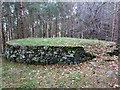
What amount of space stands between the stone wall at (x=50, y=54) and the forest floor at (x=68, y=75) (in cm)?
37

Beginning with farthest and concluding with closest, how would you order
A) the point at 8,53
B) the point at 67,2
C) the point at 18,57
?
the point at 67,2
the point at 8,53
the point at 18,57

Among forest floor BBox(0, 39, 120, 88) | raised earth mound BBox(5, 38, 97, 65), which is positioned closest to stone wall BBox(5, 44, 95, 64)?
raised earth mound BBox(5, 38, 97, 65)

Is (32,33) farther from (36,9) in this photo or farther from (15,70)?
(15,70)

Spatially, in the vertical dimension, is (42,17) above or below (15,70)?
above

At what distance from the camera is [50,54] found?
923 cm

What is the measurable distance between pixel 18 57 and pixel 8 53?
1047 mm

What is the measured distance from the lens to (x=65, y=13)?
2064cm

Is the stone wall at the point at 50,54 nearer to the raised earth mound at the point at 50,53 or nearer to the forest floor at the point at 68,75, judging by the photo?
the raised earth mound at the point at 50,53

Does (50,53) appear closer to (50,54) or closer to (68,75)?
(50,54)

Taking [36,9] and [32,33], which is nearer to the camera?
[36,9]

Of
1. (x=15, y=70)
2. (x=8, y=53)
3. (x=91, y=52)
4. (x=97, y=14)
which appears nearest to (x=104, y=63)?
(x=91, y=52)

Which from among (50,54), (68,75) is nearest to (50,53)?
(50,54)

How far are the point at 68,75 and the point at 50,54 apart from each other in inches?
99.2

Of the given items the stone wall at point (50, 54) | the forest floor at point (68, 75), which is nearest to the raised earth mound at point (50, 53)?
the stone wall at point (50, 54)
